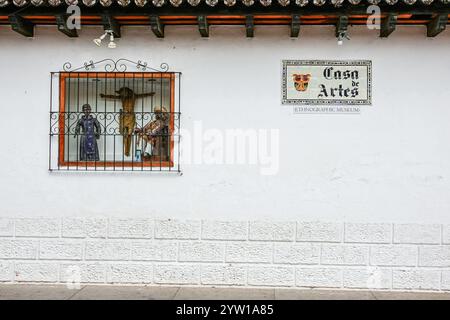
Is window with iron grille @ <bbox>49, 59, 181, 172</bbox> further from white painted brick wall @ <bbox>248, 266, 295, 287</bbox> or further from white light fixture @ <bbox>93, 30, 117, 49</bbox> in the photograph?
white painted brick wall @ <bbox>248, 266, 295, 287</bbox>

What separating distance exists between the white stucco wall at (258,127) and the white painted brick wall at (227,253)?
0.52ft

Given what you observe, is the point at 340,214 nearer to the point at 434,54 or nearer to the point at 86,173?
the point at 434,54

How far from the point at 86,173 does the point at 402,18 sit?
4499 mm

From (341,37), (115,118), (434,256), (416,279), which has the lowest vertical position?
(416,279)

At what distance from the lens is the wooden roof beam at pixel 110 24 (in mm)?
5977

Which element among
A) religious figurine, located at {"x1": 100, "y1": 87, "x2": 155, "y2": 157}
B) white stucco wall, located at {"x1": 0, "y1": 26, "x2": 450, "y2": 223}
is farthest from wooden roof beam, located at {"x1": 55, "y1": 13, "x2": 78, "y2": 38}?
religious figurine, located at {"x1": 100, "y1": 87, "x2": 155, "y2": 157}

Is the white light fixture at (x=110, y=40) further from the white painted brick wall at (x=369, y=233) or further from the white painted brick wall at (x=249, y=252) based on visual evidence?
the white painted brick wall at (x=369, y=233)

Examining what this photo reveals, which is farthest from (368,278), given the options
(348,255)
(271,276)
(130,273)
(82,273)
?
(82,273)

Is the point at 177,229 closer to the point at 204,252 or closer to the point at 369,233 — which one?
the point at 204,252

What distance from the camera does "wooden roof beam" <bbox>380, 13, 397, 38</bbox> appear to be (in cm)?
589

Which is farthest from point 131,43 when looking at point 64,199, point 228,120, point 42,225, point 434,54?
point 434,54

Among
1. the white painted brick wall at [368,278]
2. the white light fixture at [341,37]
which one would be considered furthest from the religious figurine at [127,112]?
the white painted brick wall at [368,278]

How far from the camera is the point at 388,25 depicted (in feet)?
19.7

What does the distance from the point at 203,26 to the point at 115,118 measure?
68.8 inches
